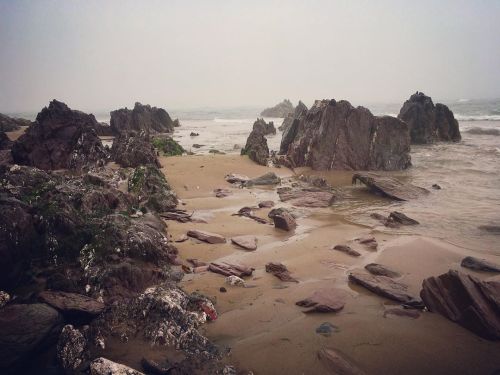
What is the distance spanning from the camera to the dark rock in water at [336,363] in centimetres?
349

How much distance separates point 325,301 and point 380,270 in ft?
5.53

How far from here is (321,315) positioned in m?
4.54

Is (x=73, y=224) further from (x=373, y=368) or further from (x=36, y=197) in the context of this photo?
(x=373, y=368)

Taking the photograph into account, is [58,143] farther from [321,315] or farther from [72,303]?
[321,315]

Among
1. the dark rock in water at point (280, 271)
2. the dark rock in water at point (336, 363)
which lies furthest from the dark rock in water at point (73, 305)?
the dark rock in water at point (280, 271)

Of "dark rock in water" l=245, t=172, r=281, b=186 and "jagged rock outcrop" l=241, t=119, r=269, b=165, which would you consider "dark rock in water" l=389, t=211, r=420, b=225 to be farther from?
"jagged rock outcrop" l=241, t=119, r=269, b=165

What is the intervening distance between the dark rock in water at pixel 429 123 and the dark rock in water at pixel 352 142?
529 inches

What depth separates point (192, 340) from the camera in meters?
3.89

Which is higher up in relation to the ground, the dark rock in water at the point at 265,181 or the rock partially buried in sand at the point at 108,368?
the dark rock in water at the point at 265,181

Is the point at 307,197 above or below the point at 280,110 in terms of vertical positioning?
below

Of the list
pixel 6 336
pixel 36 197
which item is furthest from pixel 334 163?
pixel 6 336

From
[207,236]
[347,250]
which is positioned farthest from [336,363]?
[207,236]

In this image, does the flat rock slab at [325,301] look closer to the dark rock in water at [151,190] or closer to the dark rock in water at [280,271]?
the dark rock in water at [280,271]

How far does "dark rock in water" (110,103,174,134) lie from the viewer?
3683cm
